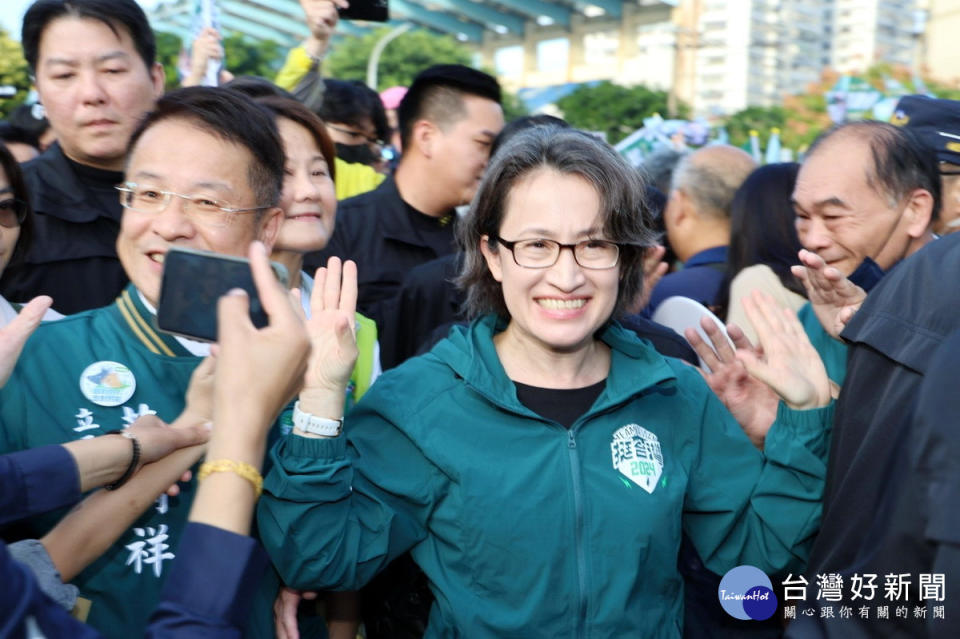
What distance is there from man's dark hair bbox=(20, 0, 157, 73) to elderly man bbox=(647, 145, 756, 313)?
236 cm

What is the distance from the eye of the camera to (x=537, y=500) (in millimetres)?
2248

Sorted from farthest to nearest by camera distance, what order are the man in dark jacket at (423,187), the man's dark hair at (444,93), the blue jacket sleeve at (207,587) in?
1. the man's dark hair at (444,93)
2. the man in dark jacket at (423,187)
3. the blue jacket sleeve at (207,587)

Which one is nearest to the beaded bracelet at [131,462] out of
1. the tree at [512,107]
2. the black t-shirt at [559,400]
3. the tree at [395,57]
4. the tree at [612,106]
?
Result: the black t-shirt at [559,400]

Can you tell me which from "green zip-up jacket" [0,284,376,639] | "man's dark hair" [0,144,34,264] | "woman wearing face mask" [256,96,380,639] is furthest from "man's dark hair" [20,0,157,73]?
"green zip-up jacket" [0,284,376,639]

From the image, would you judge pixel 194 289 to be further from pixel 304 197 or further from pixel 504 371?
pixel 304 197

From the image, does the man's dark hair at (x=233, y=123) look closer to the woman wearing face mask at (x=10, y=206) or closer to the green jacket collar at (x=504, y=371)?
the woman wearing face mask at (x=10, y=206)

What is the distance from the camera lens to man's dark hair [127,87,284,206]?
8.04 feet

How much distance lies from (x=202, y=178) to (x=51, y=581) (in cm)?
93

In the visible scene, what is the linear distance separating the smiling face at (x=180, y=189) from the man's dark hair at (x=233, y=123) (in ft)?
0.05

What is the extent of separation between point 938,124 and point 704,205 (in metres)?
1.29

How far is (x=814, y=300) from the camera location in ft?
9.97

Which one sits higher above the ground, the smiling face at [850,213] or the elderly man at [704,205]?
the smiling face at [850,213]

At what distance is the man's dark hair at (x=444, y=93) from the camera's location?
16.1ft

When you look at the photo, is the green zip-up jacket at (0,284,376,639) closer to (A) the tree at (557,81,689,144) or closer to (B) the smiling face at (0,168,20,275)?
(B) the smiling face at (0,168,20,275)
